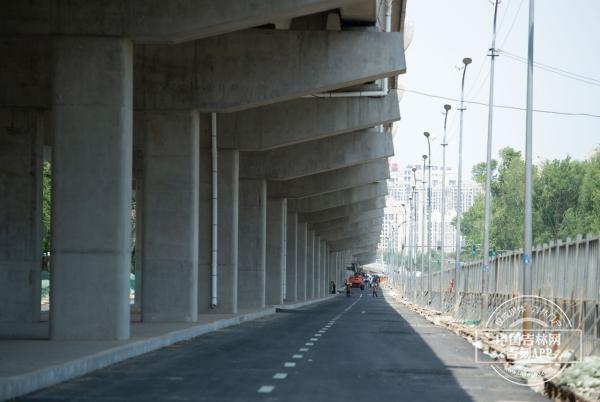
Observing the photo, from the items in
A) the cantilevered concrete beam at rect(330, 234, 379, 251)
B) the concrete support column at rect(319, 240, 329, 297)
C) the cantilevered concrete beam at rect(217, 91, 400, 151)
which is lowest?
the concrete support column at rect(319, 240, 329, 297)

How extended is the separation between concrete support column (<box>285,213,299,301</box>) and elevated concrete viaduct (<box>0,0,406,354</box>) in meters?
20.6

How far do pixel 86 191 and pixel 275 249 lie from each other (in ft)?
157

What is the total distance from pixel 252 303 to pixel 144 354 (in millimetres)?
37081

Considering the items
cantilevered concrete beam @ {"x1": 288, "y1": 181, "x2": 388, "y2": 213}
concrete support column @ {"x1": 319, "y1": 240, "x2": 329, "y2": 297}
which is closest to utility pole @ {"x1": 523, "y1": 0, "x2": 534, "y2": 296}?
cantilevered concrete beam @ {"x1": 288, "y1": 181, "x2": 388, "y2": 213}

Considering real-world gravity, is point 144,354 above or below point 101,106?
below

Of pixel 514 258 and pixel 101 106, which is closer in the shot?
pixel 101 106

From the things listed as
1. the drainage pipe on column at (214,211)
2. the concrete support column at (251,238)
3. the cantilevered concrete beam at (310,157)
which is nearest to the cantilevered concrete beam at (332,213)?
the concrete support column at (251,238)

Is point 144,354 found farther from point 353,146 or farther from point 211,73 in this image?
point 353,146

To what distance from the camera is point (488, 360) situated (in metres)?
25.6

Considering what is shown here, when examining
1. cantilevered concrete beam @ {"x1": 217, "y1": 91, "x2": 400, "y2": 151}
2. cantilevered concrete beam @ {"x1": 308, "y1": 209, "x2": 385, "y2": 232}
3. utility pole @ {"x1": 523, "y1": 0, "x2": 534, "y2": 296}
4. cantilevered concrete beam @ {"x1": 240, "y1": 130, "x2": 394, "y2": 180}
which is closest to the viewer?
utility pole @ {"x1": 523, "y1": 0, "x2": 534, "y2": 296}

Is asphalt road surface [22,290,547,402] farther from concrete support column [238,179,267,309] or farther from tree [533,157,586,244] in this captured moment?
tree [533,157,586,244]

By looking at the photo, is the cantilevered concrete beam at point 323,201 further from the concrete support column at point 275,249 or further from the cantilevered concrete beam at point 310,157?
the cantilevered concrete beam at point 310,157

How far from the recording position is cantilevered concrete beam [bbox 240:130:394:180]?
5859cm

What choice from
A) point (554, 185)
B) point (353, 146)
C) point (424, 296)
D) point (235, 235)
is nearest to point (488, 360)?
point (235, 235)
